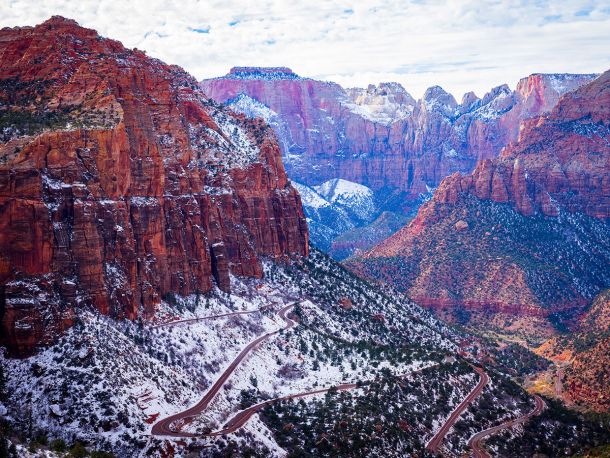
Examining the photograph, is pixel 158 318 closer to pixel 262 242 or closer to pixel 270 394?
pixel 270 394

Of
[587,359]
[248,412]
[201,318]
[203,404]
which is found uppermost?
[201,318]

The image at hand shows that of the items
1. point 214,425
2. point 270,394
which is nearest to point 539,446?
point 270,394

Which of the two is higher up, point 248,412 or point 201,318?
point 201,318


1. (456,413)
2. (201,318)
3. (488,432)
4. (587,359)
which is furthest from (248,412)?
(587,359)

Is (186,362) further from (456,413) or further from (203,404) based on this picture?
(456,413)

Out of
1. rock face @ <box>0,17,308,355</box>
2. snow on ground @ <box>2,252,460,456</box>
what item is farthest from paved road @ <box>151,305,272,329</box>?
rock face @ <box>0,17,308,355</box>

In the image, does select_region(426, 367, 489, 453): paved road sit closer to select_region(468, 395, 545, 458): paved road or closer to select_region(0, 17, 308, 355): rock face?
select_region(468, 395, 545, 458): paved road

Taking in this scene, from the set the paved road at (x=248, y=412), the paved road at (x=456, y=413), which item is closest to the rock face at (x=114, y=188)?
the paved road at (x=248, y=412)
